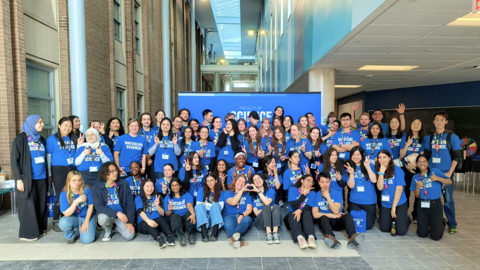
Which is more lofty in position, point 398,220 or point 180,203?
point 180,203

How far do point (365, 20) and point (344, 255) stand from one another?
359cm

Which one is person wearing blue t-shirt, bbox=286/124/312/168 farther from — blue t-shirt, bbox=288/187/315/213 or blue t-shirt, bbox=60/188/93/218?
blue t-shirt, bbox=60/188/93/218

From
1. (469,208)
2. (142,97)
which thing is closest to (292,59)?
(142,97)

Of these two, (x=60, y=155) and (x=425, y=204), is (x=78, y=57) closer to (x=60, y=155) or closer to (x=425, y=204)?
(x=60, y=155)

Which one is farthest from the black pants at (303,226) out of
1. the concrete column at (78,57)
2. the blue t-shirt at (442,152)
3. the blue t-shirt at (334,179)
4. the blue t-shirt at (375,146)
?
the concrete column at (78,57)

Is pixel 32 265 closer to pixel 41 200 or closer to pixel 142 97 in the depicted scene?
pixel 41 200

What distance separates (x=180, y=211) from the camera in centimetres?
448

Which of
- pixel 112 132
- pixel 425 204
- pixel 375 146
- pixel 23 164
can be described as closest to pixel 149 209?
pixel 23 164

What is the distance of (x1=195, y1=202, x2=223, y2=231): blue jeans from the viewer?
423cm

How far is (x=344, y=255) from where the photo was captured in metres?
3.71

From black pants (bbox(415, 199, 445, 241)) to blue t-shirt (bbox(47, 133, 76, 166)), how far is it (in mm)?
5314

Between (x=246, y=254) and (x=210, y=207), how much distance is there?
3.08 ft

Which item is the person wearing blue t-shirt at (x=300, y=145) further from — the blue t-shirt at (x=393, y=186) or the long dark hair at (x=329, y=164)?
the blue t-shirt at (x=393, y=186)

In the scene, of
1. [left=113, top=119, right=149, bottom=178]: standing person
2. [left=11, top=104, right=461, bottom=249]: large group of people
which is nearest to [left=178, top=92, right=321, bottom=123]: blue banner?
[left=11, top=104, right=461, bottom=249]: large group of people
